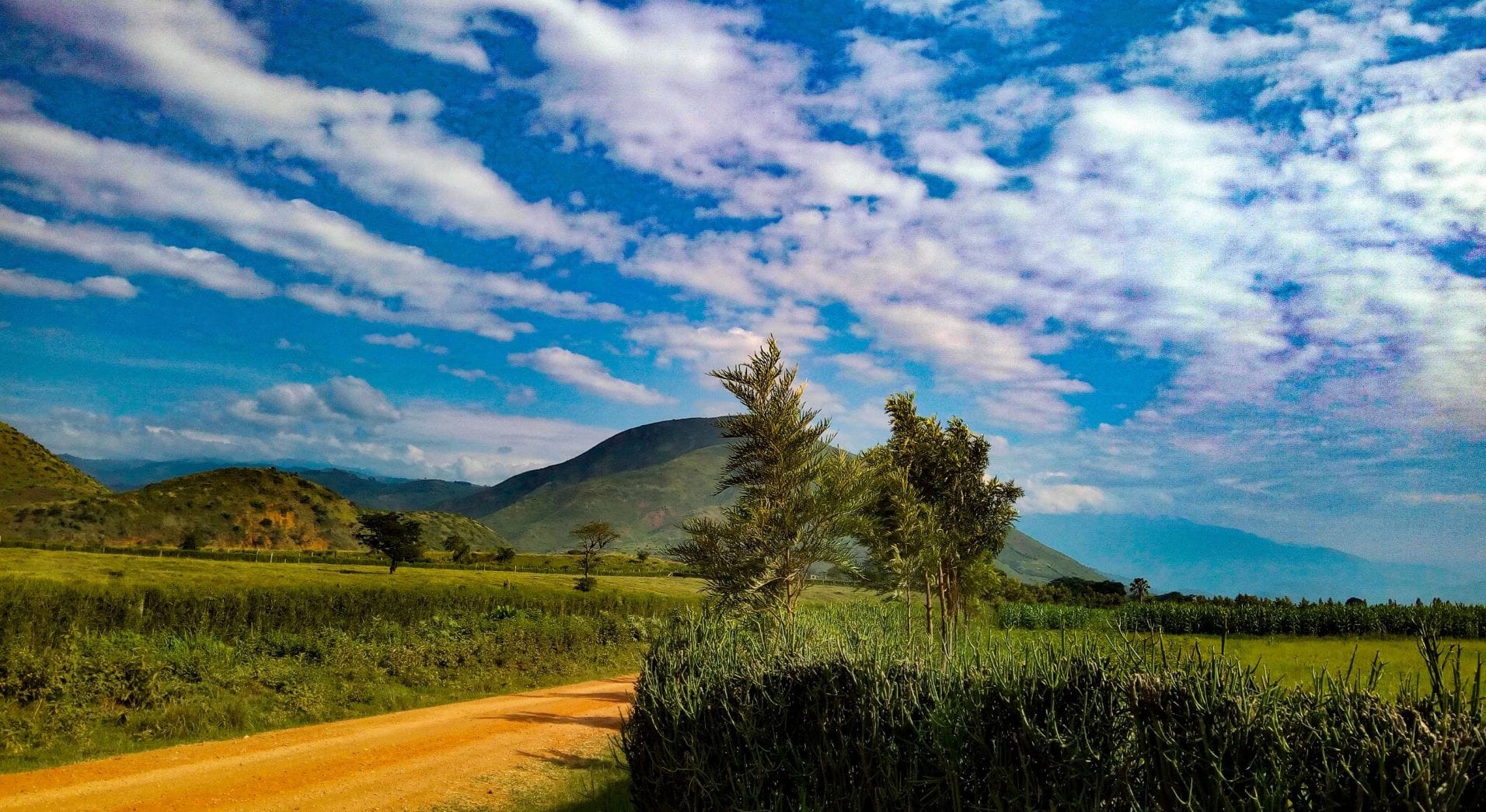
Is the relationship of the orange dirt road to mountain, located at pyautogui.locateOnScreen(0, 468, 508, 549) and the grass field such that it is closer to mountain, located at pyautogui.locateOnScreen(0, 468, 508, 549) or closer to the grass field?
the grass field

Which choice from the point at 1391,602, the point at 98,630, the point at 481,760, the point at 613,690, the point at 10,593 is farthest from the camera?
the point at 1391,602

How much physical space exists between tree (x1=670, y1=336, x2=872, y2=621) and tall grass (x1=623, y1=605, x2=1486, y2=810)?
1103 centimetres

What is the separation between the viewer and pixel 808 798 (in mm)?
6977

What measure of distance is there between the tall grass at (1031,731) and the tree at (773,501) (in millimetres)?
11031

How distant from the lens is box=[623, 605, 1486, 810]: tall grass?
165 inches

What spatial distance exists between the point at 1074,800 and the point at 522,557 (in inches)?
4603

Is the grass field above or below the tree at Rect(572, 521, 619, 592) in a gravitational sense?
below

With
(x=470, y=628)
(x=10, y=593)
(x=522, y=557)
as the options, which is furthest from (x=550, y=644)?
(x=522, y=557)

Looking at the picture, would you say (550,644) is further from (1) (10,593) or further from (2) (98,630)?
(1) (10,593)

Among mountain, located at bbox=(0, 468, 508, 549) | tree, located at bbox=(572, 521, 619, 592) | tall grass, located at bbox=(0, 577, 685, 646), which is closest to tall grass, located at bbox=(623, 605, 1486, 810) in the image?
tall grass, located at bbox=(0, 577, 685, 646)

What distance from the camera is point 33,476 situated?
126m

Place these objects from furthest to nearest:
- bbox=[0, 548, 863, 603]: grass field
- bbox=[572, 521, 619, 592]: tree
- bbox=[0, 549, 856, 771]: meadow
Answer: bbox=[572, 521, 619, 592]: tree
bbox=[0, 548, 863, 603]: grass field
bbox=[0, 549, 856, 771]: meadow

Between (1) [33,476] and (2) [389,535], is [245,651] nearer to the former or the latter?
(2) [389,535]

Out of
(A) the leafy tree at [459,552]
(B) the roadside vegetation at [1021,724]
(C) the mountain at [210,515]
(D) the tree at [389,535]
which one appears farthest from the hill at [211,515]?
(B) the roadside vegetation at [1021,724]
